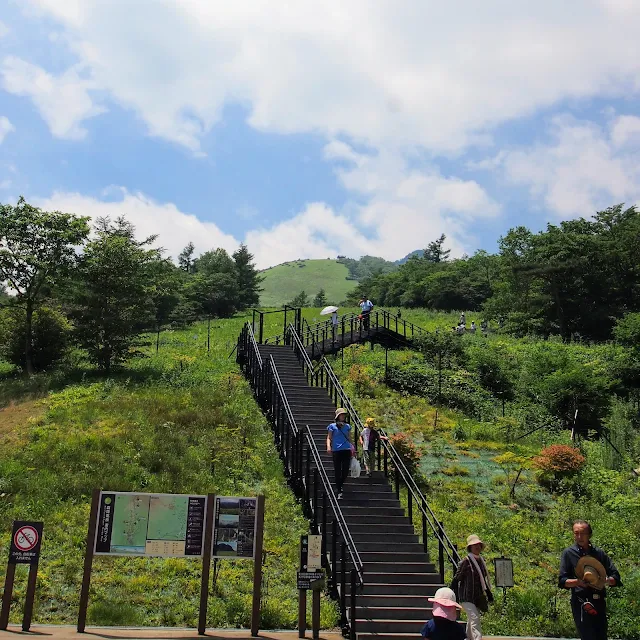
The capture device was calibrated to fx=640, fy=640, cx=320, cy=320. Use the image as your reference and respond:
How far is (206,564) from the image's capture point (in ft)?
28.4

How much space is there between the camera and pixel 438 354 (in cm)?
2583

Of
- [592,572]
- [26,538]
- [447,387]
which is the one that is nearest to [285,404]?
[26,538]

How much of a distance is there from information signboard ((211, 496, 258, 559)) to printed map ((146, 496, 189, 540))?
1.47 ft

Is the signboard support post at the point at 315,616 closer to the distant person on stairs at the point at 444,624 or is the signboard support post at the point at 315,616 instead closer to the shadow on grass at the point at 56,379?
the distant person on stairs at the point at 444,624

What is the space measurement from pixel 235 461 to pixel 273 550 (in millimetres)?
3673

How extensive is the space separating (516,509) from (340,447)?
462 centimetres

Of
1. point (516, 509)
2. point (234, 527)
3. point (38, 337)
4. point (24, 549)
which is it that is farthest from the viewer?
point (38, 337)

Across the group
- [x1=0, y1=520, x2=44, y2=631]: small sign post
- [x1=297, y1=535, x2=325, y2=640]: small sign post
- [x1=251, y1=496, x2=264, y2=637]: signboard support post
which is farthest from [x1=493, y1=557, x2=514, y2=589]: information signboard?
[x1=0, y1=520, x2=44, y2=631]: small sign post

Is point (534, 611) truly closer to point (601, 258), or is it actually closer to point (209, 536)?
point (209, 536)

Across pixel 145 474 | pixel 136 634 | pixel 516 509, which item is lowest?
pixel 136 634

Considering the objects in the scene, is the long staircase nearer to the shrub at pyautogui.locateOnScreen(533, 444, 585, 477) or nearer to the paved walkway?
the paved walkway

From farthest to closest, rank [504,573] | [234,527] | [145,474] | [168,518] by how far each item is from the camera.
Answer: [145,474]
[504,573]
[234,527]
[168,518]

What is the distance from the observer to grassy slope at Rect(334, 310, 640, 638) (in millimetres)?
9797

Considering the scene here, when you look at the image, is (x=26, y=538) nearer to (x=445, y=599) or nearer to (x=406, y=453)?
(x=445, y=599)
